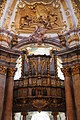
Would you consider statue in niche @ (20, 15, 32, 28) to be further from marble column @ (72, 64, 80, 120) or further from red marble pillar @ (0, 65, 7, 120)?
marble column @ (72, 64, 80, 120)

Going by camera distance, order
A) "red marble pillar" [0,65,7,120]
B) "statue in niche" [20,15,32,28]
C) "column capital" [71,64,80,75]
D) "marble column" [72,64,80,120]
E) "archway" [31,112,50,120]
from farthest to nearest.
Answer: "archway" [31,112,50,120] → "statue in niche" [20,15,32,28] → "column capital" [71,64,80,75] → "red marble pillar" [0,65,7,120] → "marble column" [72,64,80,120]

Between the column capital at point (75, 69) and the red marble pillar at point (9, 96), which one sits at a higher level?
the column capital at point (75, 69)

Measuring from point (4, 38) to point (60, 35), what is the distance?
3.48 metres

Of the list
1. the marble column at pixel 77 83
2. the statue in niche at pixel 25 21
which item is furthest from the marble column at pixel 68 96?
the statue in niche at pixel 25 21

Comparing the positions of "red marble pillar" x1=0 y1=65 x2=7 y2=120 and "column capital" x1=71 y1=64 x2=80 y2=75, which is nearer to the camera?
"red marble pillar" x1=0 y1=65 x2=7 y2=120

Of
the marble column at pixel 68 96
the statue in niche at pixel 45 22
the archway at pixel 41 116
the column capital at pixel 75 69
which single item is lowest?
the archway at pixel 41 116

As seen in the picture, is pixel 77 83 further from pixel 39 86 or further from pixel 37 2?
pixel 37 2

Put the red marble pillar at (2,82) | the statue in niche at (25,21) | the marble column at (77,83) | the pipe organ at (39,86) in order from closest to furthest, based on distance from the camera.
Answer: the marble column at (77,83), the red marble pillar at (2,82), the pipe organ at (39,86), the statue in niche at (25,21)

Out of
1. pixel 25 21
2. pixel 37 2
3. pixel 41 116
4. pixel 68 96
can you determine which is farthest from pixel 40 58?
pixel 41 116

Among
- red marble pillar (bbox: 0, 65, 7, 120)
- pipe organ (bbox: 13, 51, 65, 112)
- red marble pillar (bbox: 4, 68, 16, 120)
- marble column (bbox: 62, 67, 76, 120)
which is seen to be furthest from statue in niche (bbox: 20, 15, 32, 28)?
marble column (bbox: 62, 67, 76, 120)

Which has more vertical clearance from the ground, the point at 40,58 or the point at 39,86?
the point at 40,58

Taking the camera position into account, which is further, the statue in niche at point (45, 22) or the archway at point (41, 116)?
the archway at point (41, 116)

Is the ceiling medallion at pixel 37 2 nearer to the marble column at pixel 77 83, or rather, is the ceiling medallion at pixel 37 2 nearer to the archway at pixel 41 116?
the marble column at pixel 77 83

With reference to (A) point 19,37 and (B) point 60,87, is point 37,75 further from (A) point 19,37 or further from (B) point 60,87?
(A) point 19,37
